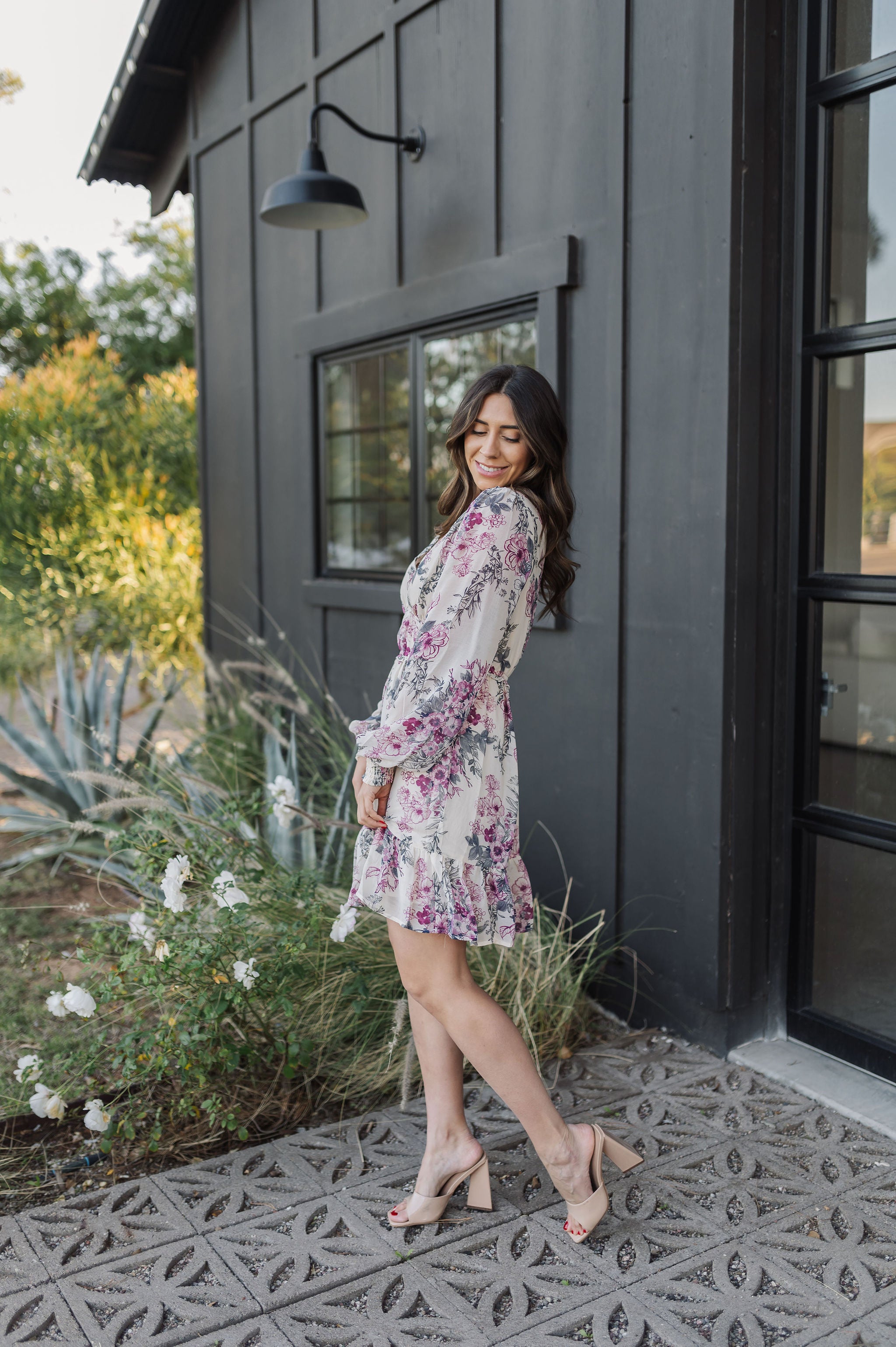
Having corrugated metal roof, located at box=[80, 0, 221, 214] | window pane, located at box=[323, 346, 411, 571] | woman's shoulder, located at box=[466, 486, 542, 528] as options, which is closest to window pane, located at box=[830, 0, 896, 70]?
woman's shoulder, located at box=[466, 486, 542, 528]

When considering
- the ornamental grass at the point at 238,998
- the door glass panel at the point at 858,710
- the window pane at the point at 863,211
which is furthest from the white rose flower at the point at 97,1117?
the window pane at the point at 863,211

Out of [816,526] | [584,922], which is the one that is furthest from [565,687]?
[816,526]

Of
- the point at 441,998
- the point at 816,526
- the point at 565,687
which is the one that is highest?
the point at 816,526

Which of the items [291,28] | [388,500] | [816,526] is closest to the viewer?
[816,526]

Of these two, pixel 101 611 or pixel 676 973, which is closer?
pixel 676 973

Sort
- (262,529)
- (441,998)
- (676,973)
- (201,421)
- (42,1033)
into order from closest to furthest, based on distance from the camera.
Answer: (441,998) → (676,973) → (42,1033) → (262,529) → (201,421)

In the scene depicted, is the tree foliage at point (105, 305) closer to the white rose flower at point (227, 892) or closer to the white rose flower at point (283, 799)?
the white rose flower at point (283, 799)

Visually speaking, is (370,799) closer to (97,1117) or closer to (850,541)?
(97,1117)

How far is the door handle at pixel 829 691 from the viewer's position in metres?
2.87

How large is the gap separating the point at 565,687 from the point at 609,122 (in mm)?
1714

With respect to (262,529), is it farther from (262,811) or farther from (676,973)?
(676,973)

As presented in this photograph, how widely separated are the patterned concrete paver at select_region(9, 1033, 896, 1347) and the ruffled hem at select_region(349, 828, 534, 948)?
0.63 m

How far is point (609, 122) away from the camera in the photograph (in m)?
3.21

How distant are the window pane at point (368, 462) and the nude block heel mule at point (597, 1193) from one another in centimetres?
284
